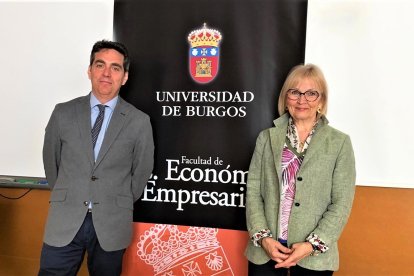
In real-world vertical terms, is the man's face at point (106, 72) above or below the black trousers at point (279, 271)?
above

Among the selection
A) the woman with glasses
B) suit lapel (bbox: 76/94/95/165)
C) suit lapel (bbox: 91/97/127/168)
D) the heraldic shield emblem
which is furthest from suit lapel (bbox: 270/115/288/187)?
suit lapel (bbox: 76/94/95/165)

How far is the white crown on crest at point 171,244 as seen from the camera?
2180 millimetres

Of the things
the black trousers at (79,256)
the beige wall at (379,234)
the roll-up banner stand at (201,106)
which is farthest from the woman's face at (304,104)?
the black trousers at (79,256)

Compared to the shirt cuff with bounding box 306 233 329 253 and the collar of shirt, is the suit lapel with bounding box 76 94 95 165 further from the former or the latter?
the shirt cuff with bounding box 306 233 329 253

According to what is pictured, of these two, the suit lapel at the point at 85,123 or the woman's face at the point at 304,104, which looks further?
the suit lapel at the point at 85,123

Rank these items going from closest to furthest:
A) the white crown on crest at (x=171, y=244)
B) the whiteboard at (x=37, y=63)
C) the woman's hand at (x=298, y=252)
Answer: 1. the woman's hand at (x=298, y=252)
2. the white crown on crest at (x=171, y=244)
3. the whiteboard at (x=37, y=63)

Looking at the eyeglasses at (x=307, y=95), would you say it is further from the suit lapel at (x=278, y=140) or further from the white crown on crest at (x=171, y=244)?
the white crown on crest at (x=171, y=244)

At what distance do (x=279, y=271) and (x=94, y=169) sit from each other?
968 millimetres

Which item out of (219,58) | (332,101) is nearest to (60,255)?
(219,58)

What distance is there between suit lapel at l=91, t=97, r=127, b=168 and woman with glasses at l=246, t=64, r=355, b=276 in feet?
2.30

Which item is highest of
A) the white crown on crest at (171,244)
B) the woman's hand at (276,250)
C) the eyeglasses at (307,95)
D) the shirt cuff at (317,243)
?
the eyeglasses at (307,95)

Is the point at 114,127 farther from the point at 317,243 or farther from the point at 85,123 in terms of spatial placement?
the point at 317,243

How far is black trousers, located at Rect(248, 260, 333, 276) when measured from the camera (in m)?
1.51

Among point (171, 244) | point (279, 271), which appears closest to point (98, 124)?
point (171, 244)
